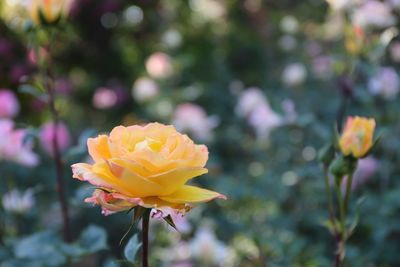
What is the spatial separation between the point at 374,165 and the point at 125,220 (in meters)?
0.96

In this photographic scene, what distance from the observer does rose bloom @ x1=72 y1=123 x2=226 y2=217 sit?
0.58 metres

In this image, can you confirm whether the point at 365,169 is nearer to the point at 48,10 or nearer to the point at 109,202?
the point at 48,10

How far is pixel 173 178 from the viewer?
592mm

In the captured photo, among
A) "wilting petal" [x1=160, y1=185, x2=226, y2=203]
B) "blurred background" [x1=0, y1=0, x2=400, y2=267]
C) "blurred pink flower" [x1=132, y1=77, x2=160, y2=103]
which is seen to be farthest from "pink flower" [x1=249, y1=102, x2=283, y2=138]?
"wilting petal" [x1=160, y1=185, x2=226, y2=203]

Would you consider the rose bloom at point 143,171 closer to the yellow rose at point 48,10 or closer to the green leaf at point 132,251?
the green leaf at point 132,251

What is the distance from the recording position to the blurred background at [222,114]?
1.48m

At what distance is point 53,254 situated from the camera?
1190mm

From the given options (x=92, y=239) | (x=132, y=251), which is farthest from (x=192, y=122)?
(x=132, y=251)

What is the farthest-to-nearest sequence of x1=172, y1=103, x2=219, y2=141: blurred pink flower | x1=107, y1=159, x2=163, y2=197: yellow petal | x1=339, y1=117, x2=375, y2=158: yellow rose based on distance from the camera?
x1=172, y1=103, x2=219, y2=141: blurred pink flower, x1=339, y1=117, x2=375, y2=158: yellow rose, x1=107, y1=159, x2=163, y2=197: yellow petal

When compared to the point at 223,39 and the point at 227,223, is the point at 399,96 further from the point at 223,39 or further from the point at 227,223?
the point at 223,39

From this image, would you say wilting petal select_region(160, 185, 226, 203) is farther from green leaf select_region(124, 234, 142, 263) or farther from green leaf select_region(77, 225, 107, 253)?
green leaf select_region(77, 225, 107, 253)

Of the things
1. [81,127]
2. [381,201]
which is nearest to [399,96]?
[381,201]

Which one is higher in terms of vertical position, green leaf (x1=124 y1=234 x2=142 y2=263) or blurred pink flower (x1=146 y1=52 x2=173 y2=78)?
green leaf (x1=124 y1=234 x2=142 y2=263)

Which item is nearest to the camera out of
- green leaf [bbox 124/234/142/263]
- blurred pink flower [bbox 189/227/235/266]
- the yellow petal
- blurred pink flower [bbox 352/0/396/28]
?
the yellow petal
